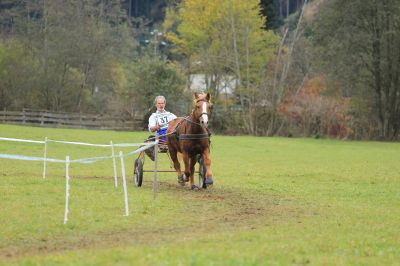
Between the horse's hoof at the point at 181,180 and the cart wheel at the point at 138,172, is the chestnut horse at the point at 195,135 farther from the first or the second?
the cart wheel at the point at 138,172

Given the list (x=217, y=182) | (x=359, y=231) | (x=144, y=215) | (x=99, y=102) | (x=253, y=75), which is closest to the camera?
(x=359, y=231)

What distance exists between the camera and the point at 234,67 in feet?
200

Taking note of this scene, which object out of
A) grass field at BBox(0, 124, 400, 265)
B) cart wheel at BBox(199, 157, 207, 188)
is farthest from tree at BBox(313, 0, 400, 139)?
cart wheel at BBox(199, 157, 207, 188)

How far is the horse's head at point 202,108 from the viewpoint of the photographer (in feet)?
47.4

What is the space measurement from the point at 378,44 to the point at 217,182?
119ft

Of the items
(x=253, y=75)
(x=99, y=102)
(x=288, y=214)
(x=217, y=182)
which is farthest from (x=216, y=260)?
(x=99, y=102)

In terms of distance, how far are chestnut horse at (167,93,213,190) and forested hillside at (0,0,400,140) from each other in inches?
1455

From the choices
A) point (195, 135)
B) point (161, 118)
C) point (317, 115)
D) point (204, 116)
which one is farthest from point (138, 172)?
point (317, 115)

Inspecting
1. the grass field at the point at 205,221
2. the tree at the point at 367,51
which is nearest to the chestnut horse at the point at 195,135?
the grass field at the point at 205,221

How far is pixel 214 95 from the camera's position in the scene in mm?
64188

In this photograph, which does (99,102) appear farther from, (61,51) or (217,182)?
(217,182)

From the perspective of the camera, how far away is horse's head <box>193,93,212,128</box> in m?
14.4

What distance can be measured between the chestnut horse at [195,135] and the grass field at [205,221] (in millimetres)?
670

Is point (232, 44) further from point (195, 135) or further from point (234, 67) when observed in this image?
point (195, 135)
